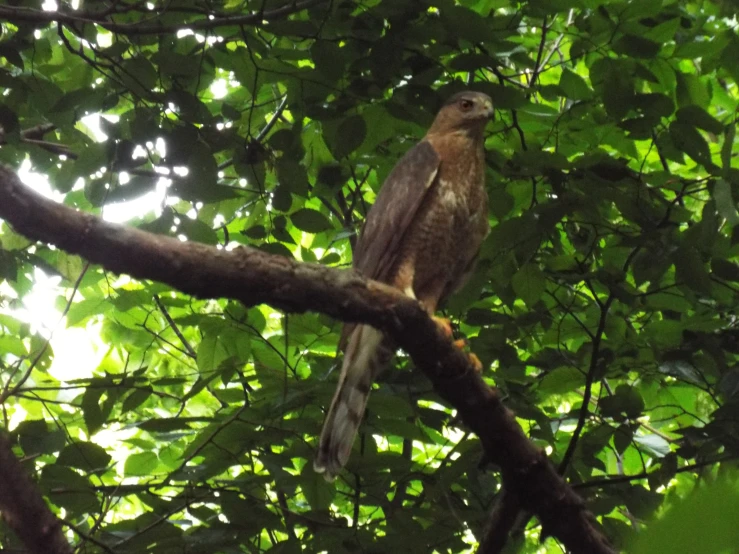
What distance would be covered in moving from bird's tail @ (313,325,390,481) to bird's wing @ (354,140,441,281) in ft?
1.38

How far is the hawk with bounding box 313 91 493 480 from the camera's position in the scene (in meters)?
3.46

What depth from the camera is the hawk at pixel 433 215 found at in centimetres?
346

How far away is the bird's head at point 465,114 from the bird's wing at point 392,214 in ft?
0.60

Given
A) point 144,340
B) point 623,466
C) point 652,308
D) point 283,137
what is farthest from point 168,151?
point 623,466

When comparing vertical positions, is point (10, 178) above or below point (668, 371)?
above

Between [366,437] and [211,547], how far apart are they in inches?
31.6

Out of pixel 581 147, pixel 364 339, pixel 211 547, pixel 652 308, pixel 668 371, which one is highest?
pixel 581 147

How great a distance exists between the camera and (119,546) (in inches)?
95.2

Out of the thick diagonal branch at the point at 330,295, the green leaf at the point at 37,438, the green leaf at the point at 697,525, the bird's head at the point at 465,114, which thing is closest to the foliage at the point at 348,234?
the green leaf at the point at 37,438

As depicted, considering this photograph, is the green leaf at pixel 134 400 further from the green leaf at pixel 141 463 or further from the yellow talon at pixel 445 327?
the yellow talon at pixel 445 327

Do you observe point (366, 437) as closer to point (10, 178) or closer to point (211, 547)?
point (211, 547)

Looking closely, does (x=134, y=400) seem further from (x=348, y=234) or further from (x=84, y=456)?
(x=348, y=234)

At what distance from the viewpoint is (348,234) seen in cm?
347

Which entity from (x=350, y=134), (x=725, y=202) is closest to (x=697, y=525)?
(x=725, y=202)
